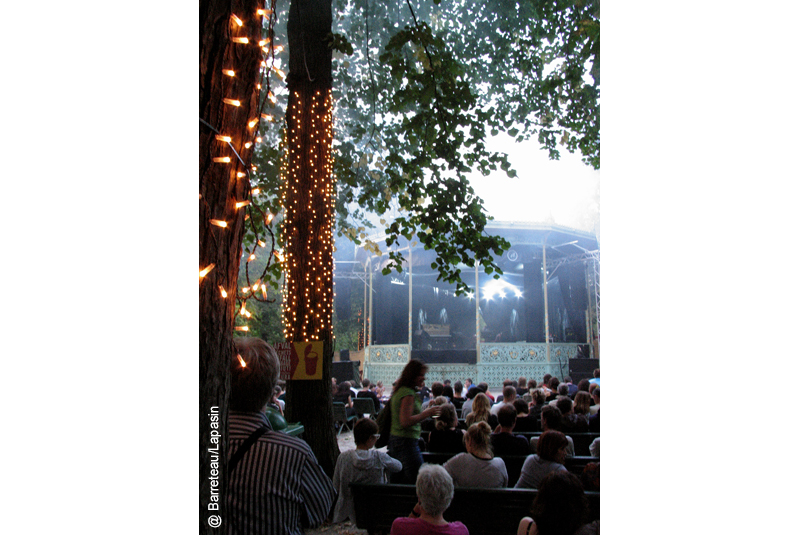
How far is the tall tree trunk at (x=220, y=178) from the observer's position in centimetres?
138

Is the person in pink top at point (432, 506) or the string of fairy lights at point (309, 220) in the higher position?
the string of fairy lights at point (309, 220)

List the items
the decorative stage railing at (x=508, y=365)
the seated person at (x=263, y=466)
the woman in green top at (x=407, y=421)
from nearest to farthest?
1. the seated person at (x=263, y=466)
2. the woman in green top at (x=407, y=421)
3. the decorative stage railing at (x=508, y=365)

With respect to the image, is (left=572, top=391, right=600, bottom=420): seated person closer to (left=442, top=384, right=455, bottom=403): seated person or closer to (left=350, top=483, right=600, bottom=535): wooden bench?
(left=442, top=384, right=455, bottom=403): seated person

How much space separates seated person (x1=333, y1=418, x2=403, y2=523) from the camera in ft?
7.69

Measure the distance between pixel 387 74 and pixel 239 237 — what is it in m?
3.13

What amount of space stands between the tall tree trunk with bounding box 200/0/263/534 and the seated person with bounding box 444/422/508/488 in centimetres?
114

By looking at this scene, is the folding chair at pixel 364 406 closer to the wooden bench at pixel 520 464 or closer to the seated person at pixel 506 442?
the wooden bench at pixel 520 464

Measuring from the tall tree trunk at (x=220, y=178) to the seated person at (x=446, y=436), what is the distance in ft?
5.07

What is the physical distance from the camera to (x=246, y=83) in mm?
1437

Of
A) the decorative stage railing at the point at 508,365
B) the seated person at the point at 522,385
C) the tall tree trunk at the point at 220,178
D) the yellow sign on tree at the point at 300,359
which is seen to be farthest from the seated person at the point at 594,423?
the tall tree trunk at the point at 220,178

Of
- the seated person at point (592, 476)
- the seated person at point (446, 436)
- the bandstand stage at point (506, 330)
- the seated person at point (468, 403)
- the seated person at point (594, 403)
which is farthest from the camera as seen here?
the bandstand stage at point (506, 330)

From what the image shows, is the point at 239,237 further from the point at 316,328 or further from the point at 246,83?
the point at 316,328

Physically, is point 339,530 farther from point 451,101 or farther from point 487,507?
point 451,101
